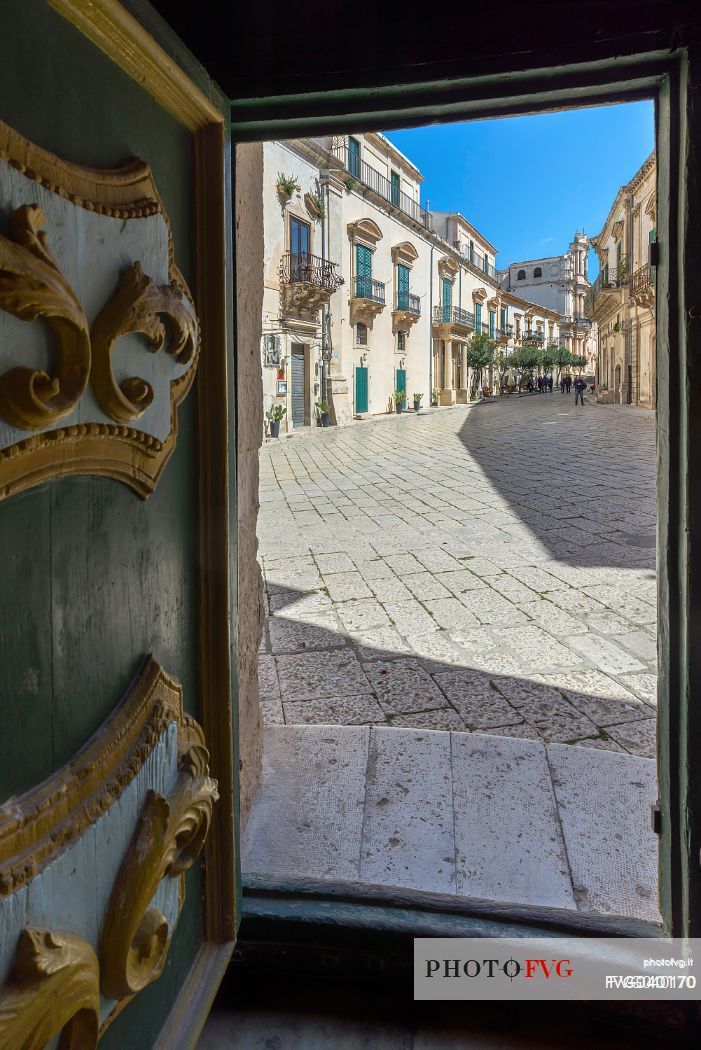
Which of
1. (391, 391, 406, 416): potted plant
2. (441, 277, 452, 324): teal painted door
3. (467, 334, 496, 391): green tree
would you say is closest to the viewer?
(391, 391, 406, 416): potted plant

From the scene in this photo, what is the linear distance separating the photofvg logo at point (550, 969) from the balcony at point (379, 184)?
64.1 feet

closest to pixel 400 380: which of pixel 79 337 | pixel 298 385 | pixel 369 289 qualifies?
pixel 369 289

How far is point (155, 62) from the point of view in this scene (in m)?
0.90

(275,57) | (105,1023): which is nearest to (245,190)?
(275,57)

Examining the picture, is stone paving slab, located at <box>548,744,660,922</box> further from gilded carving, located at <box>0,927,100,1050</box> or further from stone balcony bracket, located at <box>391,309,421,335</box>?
stone balcony bracket, located at <box>391,309,421,335</box>

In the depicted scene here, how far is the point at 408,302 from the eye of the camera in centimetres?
2411

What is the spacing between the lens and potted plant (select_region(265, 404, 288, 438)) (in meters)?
14.7

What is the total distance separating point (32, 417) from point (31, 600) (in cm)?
17

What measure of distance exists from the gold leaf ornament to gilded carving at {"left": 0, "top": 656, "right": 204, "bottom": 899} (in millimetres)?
336

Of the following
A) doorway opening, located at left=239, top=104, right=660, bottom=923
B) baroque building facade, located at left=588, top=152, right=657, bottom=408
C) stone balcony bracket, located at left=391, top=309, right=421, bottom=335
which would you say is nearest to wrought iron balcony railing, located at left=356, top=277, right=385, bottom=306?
stone balcony bracket, located at left=391, top=309, right=421, bottom=335

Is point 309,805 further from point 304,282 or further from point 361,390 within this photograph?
point 361,390

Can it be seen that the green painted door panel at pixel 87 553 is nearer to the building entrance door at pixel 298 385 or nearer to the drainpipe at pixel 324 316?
the building entrance door at pixel 298 385

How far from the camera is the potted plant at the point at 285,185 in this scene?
15.6 metres

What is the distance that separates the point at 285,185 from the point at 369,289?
18.5ft
